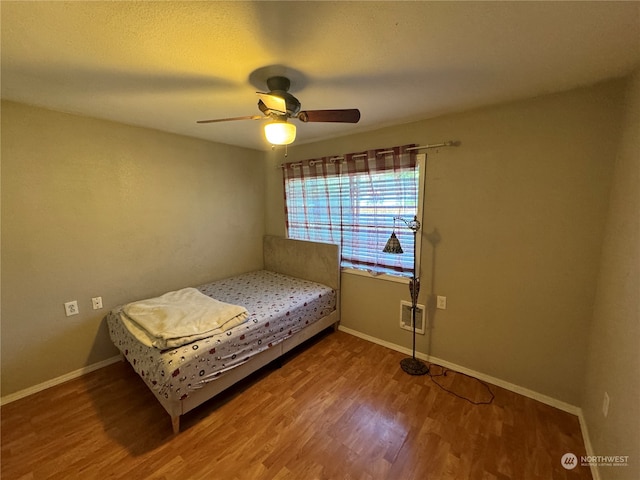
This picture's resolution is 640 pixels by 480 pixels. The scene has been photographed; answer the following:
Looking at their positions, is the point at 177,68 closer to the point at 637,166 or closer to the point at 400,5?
the point at 400,5

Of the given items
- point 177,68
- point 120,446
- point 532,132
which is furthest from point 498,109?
point 120,446

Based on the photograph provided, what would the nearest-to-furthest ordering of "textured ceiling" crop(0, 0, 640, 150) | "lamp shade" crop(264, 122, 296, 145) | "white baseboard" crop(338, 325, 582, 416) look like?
"textured ceiling" crop(0, 0, 640, 150) → "lamp shade" crop(264, 122, 296, 145) → "white baseboard" crop(338, 325, 582, 416)

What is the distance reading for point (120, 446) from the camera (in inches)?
65.4

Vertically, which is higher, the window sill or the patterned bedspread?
the window sill

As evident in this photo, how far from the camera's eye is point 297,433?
175cm

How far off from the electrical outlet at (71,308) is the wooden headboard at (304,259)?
2.03m

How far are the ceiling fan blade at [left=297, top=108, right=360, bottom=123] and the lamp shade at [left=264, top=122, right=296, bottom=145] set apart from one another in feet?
0.37

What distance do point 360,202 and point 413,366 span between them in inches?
65.7

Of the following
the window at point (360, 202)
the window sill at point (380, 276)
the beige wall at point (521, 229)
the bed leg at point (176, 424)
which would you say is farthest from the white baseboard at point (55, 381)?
the beige wall at point (521, 229)

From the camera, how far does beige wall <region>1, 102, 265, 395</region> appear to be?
6.56ft

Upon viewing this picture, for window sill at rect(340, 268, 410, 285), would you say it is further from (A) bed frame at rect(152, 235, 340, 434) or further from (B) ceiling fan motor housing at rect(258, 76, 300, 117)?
(B) ceiling fan motor housing at rect(258, 76, 300, 117)

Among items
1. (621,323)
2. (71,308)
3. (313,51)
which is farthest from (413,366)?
(71,308)

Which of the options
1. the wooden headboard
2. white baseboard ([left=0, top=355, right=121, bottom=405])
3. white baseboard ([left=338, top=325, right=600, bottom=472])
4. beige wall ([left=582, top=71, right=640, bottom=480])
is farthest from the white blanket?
beige wall ([left=582, top=71, right=640, bottom=480])

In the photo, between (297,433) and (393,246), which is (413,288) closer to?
(393,246)
